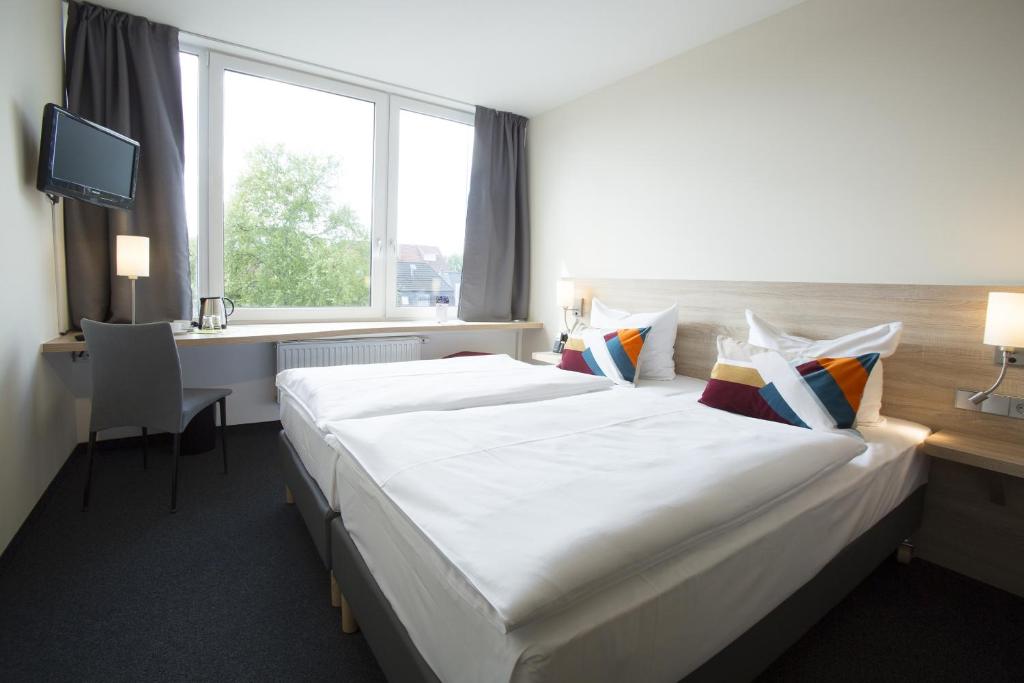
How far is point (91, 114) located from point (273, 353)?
171 centimetres

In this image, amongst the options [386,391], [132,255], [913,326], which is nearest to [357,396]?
[386,391]

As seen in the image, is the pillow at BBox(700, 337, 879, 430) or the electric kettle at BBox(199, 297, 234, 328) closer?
the pillow at BBox(700, 337, 879, 430)

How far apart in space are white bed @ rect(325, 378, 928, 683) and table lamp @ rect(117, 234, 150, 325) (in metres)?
2.06

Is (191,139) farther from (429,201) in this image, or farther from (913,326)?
(913,326)

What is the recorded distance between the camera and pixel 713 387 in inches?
91.3

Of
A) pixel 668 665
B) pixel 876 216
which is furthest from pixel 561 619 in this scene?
pixel 876 216

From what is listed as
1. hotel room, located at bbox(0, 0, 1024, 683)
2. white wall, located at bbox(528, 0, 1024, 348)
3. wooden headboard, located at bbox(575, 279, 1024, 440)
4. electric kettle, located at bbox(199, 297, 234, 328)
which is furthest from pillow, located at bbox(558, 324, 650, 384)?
electric kettle, located at bbox(199, 297, 234, 328)

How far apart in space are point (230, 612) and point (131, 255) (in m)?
2.05

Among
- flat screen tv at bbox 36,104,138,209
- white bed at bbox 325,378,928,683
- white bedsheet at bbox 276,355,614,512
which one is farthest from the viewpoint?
flat screen tv at bbox 36,104,138,209

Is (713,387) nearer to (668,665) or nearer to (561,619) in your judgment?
(668,665)

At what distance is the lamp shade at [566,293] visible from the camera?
3809 mm

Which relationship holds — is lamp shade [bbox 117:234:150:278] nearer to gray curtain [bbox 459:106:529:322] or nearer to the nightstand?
gray curtain [bbox 459:106:529:322]

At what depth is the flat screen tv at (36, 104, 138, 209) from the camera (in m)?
2.26

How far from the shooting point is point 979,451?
1796 millimetres
